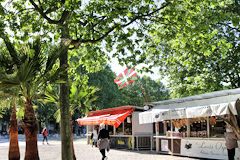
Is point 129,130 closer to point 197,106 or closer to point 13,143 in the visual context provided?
point 197,106

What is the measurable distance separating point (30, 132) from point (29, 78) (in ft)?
5.49

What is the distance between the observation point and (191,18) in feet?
29.4

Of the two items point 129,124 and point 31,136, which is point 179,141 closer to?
point 129,124

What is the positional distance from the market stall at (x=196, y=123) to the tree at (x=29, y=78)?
24.0 feet

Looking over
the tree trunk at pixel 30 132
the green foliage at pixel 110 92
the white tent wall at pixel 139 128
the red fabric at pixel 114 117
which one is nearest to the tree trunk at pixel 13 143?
the tree trunk at pixel 30 132

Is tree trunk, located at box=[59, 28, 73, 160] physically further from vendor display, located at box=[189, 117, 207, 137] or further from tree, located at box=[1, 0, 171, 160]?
vendor display, located at box=[189, 117, 207, 137]

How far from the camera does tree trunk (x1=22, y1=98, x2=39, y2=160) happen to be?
771cm

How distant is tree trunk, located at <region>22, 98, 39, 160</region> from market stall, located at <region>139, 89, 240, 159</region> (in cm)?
738

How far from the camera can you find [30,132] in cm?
793

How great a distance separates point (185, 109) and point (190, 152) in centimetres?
254

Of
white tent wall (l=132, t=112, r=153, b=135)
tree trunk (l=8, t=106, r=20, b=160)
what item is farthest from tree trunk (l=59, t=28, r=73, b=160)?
white tent wall (l=132, t=112, r=153, b=135)

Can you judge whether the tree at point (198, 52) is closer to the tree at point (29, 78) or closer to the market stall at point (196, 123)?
the market stall at point (196, 123)

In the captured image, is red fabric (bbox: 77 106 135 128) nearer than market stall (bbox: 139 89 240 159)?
No

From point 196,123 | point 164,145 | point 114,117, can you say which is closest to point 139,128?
point 114,117
